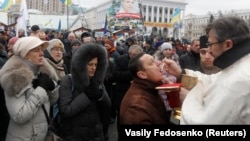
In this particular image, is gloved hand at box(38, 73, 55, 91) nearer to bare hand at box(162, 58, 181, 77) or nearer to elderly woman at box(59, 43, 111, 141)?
elderly woman at box(59, 43, 111, 141)

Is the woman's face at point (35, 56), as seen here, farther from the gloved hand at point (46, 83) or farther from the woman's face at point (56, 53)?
the woman's face at point (56, 53)

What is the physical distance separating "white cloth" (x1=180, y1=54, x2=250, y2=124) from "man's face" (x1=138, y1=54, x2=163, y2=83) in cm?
82

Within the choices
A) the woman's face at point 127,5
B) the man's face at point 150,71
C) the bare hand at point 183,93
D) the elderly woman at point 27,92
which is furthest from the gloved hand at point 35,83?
the woman's face at point 127,5

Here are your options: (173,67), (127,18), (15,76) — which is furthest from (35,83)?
(127,18)

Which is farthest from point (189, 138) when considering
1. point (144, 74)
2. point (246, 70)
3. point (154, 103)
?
point (144, 74)

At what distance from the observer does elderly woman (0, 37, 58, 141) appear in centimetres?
279

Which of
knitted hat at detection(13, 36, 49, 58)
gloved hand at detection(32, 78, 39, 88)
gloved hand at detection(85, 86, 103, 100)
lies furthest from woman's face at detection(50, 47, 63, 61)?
gloved hand at detection(85, 86, 103, 100)

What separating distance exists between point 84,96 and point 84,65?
0.27m

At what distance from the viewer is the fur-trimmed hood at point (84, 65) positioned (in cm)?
292

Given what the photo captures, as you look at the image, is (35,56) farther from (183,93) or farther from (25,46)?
(183,93)

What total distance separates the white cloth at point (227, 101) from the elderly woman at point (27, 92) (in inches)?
58.5

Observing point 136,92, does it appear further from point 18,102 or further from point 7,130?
point 7,130

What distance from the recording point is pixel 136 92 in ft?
8.36

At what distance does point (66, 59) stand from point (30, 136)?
3.23m
